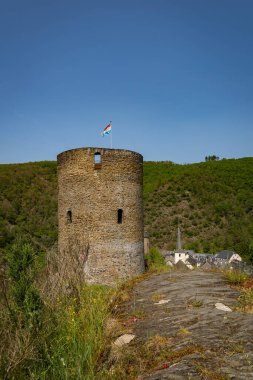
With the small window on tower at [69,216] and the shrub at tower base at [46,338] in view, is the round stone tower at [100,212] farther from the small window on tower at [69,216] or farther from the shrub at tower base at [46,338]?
the shrub at tower base at [46,338]

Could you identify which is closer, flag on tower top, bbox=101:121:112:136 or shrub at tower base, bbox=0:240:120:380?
shrub at tower base, bbox=0:240:120:380

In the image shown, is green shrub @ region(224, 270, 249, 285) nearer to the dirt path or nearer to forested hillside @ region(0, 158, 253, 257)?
the dirt path

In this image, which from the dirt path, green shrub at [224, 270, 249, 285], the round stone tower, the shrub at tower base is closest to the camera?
the dirt path

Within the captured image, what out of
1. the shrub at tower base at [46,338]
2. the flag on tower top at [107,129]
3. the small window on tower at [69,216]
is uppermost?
the flag on tower top at [107,129]

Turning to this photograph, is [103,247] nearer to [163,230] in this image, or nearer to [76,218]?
[76,218]

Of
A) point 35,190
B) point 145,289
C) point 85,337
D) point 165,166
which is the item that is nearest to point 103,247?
point 145,289

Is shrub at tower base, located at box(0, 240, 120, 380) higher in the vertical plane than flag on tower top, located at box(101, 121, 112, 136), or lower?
lower

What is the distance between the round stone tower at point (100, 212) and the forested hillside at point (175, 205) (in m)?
19.1

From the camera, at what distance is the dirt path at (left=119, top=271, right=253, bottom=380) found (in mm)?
3432

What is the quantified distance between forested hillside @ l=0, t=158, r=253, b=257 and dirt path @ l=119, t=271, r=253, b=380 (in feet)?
84.2

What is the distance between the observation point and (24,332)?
4344mm

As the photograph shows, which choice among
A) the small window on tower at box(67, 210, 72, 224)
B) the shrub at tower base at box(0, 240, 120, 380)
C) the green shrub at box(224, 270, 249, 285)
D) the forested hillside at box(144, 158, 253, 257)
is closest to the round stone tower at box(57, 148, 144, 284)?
the small window on tower at box(67, 210, 72, 224)

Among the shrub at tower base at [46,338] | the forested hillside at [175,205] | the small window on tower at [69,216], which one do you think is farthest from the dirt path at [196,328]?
the forested hillside at [175,205]

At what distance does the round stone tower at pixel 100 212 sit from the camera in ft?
41.7
